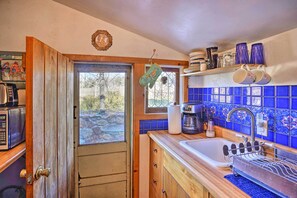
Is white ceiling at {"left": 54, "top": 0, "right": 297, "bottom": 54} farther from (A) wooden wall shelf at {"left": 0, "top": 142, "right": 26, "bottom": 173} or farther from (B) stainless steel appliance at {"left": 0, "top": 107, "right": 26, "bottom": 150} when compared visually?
(A) wooden wall shelf at {"left": 0, "top": 142, "right": 26, "bottom": 173}

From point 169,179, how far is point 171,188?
7 centimetres

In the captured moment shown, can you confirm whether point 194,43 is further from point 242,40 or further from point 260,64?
point 260,64

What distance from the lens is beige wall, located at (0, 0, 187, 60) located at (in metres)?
1.71

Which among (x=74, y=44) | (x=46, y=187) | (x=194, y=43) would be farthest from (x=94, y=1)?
(x=46, y=187)

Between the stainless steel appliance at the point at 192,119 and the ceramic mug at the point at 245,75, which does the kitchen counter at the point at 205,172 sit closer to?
the stainless steel appliance at the point at 192,119

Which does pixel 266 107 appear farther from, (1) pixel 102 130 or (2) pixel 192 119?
(1) pixel 102 130

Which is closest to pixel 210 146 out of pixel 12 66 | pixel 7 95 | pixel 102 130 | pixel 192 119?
pixel 192 119

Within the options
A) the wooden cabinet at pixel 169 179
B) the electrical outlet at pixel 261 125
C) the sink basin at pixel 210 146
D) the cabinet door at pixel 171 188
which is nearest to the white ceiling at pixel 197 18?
the electrical outlet at pixel 261 125

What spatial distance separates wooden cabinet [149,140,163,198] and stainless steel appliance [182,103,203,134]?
0.38 metres

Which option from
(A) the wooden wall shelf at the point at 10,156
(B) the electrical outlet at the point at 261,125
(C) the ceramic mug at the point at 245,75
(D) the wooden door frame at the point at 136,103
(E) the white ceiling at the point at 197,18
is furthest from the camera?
(D) the wooden door frame at the point at 136,103

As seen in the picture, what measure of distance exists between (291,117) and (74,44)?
1.95 m

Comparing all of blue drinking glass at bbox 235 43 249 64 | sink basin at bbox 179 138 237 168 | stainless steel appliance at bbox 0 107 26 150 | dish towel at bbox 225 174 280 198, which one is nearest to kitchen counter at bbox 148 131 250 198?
dish towel at bbox 225 174 280 198

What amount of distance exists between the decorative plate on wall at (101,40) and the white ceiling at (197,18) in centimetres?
15

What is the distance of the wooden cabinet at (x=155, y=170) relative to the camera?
1763mm
